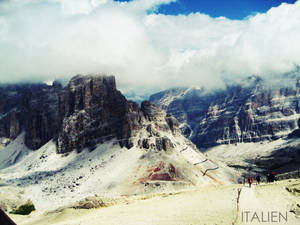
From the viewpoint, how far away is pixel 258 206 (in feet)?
117

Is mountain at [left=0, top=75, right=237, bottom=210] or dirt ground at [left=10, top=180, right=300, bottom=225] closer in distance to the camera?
dirt ground at [left=10, top=180, right=300, bottom=225]

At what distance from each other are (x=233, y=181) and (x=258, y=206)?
12348 cm

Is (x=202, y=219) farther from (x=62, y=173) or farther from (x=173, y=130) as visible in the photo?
(x=173, y=130)

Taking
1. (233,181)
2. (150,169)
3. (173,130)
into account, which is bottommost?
(233,181)

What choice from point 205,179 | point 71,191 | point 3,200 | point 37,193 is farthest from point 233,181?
point 3,200

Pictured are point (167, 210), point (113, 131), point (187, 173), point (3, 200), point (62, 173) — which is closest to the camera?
point (167, 210)

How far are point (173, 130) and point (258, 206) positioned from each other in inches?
6392

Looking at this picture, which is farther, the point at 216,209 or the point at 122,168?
the point at 122,168

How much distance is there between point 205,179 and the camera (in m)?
140

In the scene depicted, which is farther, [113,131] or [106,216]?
[113,131]

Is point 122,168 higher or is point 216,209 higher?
point 216,209

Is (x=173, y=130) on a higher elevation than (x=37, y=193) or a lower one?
higher

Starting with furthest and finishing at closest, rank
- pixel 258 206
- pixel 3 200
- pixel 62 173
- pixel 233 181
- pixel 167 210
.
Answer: pixel 62 173 < pixel 233 181 < pixel 3 200 < pixel 167 210 < pixel 258 206

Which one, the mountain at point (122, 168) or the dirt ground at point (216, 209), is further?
the mountain at point (122, 168)
